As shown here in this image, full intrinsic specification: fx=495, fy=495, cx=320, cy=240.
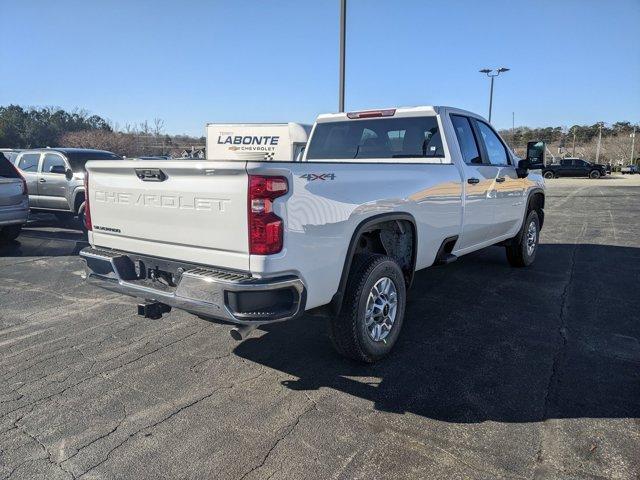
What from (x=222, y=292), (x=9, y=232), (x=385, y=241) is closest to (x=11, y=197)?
(x=9, y=232)

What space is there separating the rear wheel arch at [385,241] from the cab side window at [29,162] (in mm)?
10214

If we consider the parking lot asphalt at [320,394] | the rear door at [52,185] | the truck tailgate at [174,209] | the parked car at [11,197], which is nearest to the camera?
the parking lot asphalt at [320,394]

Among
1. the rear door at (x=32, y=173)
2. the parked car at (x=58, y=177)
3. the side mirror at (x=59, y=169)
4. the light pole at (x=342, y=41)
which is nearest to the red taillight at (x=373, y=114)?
the parked car at (x=58, y=177)

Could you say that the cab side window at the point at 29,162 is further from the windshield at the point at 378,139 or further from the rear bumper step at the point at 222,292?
the rear bumper step at the point at 222,292

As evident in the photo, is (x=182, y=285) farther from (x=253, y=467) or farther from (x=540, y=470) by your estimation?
(x=540, y=470)

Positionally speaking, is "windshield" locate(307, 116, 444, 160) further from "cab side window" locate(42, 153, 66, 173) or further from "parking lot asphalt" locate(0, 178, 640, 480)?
"cab side window" locate(42, 153, 66, 173)

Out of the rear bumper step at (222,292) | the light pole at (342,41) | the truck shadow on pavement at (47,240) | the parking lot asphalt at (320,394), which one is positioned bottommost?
the parking lot asphalt at (320,394)

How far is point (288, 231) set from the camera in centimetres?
298

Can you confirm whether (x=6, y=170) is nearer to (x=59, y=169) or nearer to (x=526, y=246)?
(x=59, y=169)

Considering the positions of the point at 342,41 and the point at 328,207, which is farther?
the point at 342,41

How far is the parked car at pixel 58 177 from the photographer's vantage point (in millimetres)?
10680

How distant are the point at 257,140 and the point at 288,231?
6148mm

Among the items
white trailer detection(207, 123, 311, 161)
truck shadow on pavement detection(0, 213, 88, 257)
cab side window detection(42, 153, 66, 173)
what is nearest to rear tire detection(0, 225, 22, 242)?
truck shadow on pavement detection(0, 213, 88, 257)

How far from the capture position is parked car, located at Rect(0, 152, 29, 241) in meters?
8.48
